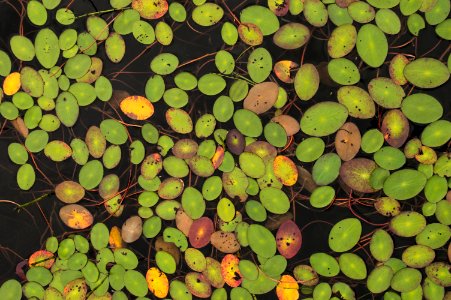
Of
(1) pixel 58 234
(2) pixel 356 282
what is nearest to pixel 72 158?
(1) pixel 58 234

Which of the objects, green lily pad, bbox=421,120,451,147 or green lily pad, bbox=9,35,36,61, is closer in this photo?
green lily pad, bbox=421,120,451,147

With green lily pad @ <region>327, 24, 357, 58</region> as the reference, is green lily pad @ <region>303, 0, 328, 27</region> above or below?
above

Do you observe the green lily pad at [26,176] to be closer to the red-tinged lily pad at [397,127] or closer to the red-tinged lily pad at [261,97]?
the red-tinged lily pad at [261,97]

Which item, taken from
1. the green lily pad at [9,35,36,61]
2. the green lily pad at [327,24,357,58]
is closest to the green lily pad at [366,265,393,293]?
the green lily pad at [327,24,357,58]

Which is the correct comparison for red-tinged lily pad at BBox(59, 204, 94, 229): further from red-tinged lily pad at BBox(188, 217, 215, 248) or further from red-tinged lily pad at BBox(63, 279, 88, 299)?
red-tinged lily pad at BBox(188, 217, 215, 248)

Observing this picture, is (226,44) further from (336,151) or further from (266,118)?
(336,151)

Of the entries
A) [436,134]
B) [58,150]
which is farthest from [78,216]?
[436,134]

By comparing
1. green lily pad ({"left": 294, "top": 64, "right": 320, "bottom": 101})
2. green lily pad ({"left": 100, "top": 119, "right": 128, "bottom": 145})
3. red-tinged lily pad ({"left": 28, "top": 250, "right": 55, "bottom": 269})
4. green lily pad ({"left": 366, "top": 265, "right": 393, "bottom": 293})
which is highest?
green lily pad ({"left": 294, "top": 64, "right": 320, "bottom": 101})

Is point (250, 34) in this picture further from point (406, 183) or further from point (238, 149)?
point (406, 183)
